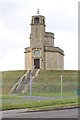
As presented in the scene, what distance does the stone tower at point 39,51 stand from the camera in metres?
57.6

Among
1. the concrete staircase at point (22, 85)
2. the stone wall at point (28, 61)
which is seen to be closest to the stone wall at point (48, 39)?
the stone wall at point (28, 61)

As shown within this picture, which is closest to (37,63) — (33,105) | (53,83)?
(53,83)

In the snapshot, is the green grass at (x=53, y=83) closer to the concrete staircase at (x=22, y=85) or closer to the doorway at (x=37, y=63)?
the concrete staircase at (x=22, y=85)

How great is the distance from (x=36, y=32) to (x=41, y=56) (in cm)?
415

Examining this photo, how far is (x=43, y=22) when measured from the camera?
58938mm

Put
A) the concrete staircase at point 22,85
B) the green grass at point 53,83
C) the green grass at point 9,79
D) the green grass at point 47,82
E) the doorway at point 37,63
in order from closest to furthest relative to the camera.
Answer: the green grass at point 47,82, the green grass at point 53,83, the concrete staircase at point 22,85, the green grass at point 9,79, the doorway at point 37,63

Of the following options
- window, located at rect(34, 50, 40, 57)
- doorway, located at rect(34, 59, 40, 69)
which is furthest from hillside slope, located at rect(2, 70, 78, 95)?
window, located at rect(34, 50, 40, 57)

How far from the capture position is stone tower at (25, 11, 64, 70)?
57.6 m

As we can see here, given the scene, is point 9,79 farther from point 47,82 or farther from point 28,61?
Answer: point 28,61

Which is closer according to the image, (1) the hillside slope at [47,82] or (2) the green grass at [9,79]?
(1) the hillside slope at [47,82]

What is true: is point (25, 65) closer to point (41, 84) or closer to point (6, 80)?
point (6, 80)

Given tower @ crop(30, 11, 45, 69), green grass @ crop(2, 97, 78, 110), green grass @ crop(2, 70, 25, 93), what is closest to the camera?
green grass @ crop(2, 97, 78, 110)

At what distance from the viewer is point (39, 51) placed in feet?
189

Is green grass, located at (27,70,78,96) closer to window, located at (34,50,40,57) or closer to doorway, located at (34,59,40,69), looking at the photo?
doorway, located at (34,59,40,69)
